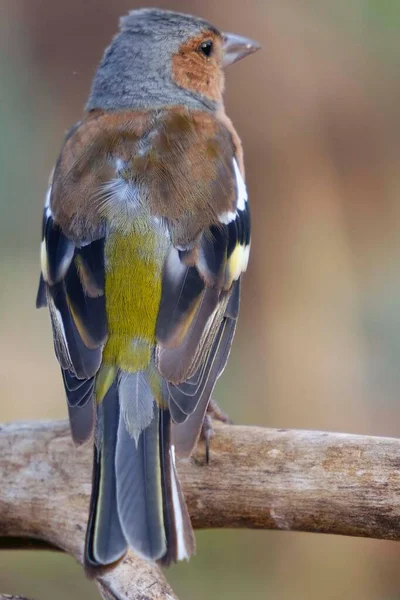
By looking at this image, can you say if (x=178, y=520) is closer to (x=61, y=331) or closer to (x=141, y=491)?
(x=141, y=491)

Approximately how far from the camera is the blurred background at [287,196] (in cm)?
651

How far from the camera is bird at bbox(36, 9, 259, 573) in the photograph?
3.33 meters

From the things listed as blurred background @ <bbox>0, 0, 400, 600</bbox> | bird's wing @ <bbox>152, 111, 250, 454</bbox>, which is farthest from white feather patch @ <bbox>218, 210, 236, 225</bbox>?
blurred background @ <bbox>0, 0, 400, 600</bbox>

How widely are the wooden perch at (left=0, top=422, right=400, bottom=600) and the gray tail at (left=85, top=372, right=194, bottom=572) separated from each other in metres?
0.30

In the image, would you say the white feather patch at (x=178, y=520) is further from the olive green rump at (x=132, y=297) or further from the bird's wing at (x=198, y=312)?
the olive green rump at (x=132, y=297)

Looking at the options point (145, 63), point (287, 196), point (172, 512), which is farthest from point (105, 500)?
point (287, 196)

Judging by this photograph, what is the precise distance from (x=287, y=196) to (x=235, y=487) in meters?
3.60

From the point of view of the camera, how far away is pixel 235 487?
12.3ft

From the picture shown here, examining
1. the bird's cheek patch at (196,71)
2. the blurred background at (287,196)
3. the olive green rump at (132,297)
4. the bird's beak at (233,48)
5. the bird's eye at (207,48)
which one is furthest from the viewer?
the blurred background at (287,196)

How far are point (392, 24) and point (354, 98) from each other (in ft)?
1.83

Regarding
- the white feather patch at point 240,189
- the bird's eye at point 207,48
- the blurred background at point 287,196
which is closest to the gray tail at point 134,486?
the white feather patch at point 240,189

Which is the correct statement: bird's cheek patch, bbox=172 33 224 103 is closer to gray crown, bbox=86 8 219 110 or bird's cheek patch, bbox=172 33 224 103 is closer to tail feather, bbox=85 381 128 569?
gray crown, bbox=86 8 219 110

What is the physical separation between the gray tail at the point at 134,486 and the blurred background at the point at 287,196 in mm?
2621

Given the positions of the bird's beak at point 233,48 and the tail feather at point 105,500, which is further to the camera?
the bird's beak at point 233,48
